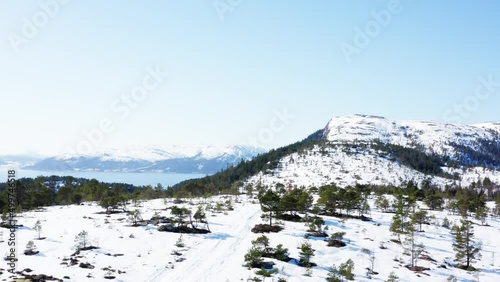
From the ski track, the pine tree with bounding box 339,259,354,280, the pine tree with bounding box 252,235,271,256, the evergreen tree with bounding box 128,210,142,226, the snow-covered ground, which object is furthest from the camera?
the evergreen tree with bounding box 128,210,142,226

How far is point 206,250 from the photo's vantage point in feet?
197

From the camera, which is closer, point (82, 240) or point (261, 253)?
point (261, 253)

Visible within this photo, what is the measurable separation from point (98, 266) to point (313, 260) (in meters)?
33.1

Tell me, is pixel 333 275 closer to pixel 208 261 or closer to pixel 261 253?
pixel 261 253

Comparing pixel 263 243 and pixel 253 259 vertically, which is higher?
pixel 263 243

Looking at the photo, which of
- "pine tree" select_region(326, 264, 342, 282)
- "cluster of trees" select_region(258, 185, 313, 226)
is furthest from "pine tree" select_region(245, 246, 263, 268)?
"cluster of trees" select_region(258, 185, 313, 226)

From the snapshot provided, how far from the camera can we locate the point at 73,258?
50656 mm

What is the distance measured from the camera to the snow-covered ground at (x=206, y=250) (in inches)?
1897

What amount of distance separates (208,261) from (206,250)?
578 centimetres

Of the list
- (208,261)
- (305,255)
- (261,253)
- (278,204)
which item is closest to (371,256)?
(305,255)

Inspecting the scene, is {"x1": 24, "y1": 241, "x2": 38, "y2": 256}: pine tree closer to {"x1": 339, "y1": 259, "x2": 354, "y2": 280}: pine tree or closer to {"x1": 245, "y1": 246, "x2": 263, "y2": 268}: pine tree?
{"x1": 245, "y1": 246, "x2": 263, "y2": 268}: pine tree

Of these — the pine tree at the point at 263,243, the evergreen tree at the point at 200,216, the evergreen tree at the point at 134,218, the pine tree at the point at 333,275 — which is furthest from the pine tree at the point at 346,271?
the evergreen tree at the point at 134,218

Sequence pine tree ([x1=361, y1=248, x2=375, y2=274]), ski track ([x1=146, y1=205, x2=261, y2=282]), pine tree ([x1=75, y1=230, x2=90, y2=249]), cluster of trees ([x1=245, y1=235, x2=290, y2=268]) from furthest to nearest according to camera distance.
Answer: pine tree ([x1=75, y1=230, x2=90, y2=249]) < pine tree ([x1=361, y1=248, x2=375, y2=274]) < cluster of trees ([x1=245, y1=235, x2=290, y2=268]) < ski track ([x1=146, y1=205, x2=261, y2=282])

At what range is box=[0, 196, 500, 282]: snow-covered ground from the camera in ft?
158
